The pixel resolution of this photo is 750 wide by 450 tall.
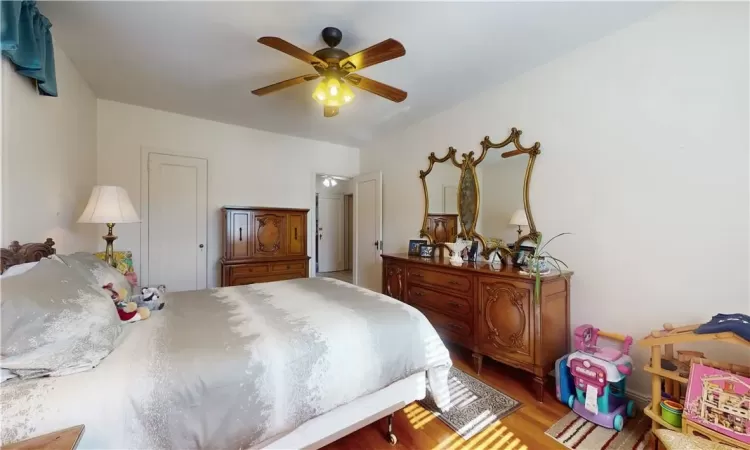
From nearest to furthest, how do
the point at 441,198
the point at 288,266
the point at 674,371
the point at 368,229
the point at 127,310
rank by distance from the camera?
the point at 127,310
the point at 674,371
the point at 441,198
the point at 288,266
the point at 368,229

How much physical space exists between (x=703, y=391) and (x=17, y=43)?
12.2ft

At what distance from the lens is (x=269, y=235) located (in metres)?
3.70

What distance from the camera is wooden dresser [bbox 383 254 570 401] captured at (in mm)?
2064

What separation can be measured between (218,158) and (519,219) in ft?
11.9

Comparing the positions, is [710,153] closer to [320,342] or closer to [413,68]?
[413,68]

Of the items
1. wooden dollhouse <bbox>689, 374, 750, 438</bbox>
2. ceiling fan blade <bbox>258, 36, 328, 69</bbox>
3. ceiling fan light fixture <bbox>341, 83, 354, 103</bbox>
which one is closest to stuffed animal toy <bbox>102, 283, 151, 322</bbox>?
ceiling fan blade <bbox>258, 36, 328, 69</bbox>

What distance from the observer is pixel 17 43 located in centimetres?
141

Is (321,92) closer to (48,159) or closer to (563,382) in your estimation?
(48,159)

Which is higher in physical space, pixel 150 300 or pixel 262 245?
pixel 262 245

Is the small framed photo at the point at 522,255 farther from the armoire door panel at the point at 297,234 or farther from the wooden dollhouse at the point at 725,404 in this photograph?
the armoire door panel at the point at 297,234

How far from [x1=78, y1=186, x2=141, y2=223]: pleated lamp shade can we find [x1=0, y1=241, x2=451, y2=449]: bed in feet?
1.47

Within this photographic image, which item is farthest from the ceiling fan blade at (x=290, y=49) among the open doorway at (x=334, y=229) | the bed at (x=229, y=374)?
the open doorway at (x=334, y=229)

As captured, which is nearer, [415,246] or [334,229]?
[415,246]

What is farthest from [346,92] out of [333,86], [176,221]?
[176,221]
